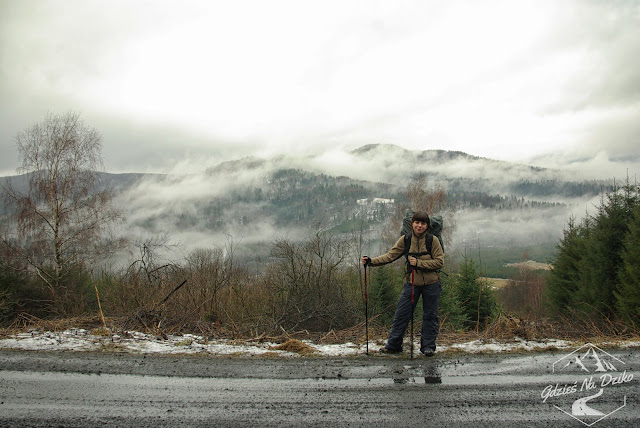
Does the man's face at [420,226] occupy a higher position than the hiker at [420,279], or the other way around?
the man's face at [420,226]

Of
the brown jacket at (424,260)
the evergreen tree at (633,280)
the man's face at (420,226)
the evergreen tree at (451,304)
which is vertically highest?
the man's face at (420,226)

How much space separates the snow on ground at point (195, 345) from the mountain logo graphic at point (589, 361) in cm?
38

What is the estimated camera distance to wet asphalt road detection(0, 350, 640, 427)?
390cm

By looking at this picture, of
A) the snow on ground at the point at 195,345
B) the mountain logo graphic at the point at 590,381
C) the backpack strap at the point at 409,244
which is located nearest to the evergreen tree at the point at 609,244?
the snow on ground at the point at 195,345

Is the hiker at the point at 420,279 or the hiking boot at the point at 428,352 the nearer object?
the hiking boot at the point at 428,352

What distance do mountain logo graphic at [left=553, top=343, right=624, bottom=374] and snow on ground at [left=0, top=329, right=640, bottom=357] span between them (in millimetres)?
380

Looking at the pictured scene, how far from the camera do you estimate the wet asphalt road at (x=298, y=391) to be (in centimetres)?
390

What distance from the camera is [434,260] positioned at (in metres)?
6.30

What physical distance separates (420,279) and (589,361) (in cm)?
258

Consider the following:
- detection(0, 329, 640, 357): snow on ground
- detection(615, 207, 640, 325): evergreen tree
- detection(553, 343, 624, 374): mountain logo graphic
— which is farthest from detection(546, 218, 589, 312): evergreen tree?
detection(553, 343, 624, 374): mountain logo graphic

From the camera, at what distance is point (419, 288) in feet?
21.5

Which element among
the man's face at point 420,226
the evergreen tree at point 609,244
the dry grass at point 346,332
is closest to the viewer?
the man's face at point 420,226

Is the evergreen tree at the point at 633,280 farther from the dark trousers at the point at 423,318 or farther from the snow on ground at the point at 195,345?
the dark trousers at the point at 423,318

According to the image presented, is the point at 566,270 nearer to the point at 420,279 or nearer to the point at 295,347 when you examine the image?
the point at 420,279
